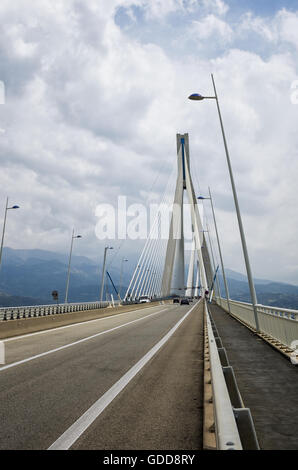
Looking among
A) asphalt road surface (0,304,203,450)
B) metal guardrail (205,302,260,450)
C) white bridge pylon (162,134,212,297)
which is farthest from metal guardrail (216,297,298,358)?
white bridge pylon (162,134,212,297)

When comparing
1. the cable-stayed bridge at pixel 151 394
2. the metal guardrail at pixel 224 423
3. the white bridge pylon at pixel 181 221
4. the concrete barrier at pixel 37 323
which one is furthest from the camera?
the white bridge pylon at pixel 181 221

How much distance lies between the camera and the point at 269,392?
19.9 feet

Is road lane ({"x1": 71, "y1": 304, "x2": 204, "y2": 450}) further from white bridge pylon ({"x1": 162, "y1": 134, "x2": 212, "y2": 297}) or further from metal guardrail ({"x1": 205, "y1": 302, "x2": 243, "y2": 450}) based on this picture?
white bridge pylon ({"x1": 162, "y1": 134, "x2": 212, "y2": 297})

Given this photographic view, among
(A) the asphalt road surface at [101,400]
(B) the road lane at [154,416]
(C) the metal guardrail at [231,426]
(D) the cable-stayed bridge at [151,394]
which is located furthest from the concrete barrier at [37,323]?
(C) the metal guardrail at [231,426]

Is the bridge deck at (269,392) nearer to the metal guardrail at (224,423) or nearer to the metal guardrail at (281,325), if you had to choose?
the metal guardrail at (281,325)

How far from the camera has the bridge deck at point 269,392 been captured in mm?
4118

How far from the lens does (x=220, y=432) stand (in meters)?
2.50

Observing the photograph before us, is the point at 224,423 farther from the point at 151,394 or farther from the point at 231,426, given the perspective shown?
the point at 151,394

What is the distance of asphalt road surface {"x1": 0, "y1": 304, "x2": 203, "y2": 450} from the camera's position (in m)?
4.01

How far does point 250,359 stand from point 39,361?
499 cm

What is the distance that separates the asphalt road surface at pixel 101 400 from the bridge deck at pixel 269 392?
0.72 m

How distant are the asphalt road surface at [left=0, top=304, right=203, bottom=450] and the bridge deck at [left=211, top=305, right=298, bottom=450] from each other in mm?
716
